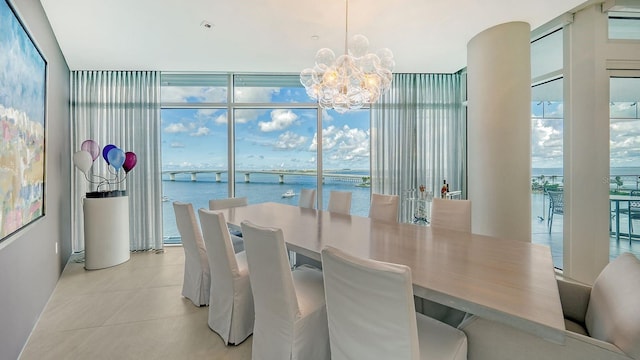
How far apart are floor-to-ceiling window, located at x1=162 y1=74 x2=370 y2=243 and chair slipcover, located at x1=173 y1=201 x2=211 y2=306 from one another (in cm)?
221

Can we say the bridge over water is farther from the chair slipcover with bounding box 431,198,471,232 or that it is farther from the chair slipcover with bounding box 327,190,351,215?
the chair slipcover with bounding box 431,198,471,232

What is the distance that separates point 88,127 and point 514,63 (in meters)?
5.78

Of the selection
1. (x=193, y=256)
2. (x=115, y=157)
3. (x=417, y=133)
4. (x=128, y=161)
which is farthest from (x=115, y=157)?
(x=417, y=133)

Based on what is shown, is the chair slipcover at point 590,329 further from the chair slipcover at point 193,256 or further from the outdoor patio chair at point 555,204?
the outdoor patio chair at point 555,204

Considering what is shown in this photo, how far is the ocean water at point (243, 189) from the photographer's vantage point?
475 centimetres

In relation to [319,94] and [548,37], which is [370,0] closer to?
[319,94]

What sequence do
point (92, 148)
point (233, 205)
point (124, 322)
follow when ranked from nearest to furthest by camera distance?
point (124, 322)
point (233, 205)
point (92, 148)

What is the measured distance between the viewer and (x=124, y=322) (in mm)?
2393

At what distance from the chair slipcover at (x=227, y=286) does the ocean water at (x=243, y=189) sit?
280cm

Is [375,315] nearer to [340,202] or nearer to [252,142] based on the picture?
[340,202]

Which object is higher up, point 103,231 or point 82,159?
point 82,159

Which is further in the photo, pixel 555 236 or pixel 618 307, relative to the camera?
pixel 555 236

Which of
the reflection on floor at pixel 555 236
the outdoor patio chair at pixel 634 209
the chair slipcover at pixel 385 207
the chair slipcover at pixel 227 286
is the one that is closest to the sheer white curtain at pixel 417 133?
the reflection on floor at pixel 555 236

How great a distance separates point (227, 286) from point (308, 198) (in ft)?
5.87
